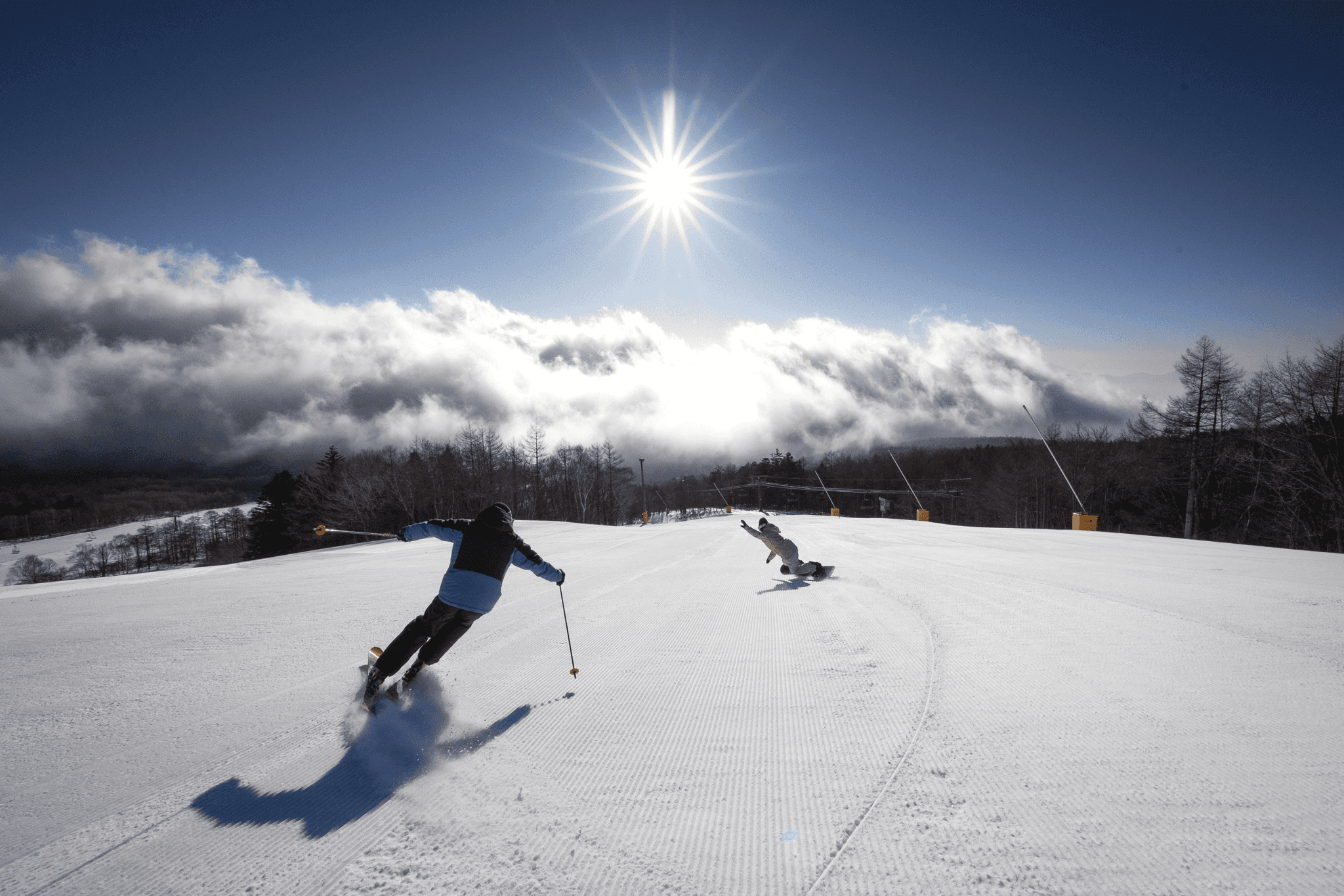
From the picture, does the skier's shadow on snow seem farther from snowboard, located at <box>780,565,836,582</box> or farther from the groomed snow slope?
snowboard, located at <box>780,565,836,582</box>

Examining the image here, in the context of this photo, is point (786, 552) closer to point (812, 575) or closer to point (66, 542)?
point (812, 575)

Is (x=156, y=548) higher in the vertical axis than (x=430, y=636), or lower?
lower

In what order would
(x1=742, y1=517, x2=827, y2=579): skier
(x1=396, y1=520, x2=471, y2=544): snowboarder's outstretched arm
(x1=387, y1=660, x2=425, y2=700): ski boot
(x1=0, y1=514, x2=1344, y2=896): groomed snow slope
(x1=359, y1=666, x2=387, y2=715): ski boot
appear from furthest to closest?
(x1=742, y1=517, x2=827, y2=579): skier → (x1=396, y1=520, x2=471, y2=544): snowboarder's outstretched arm → (x1=387, y1=660, x2=425, y2=700): ski boot → (x1=359, y1=666, x2=387, y2=715): ski boot → (x1=0, y1=514, x2=1344, y2=896): groomed snow slope

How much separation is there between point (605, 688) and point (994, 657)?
12.8 feet

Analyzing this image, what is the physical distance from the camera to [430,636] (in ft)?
15.3

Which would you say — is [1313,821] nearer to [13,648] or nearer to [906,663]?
[906,663]

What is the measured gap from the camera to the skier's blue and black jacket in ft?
15.0

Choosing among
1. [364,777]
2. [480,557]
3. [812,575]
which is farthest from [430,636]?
[812,575]

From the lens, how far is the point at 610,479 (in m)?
74.2

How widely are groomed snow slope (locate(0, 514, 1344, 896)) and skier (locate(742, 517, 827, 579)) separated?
264cm

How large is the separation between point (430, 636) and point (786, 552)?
7211mm

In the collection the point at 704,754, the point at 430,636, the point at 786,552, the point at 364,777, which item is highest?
the point at 786,552

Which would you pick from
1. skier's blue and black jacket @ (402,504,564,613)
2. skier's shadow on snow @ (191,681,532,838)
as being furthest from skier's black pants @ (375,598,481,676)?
skier's shadow on snow @ (191,681,532,838)

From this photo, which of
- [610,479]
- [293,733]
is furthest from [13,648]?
[610,479]
